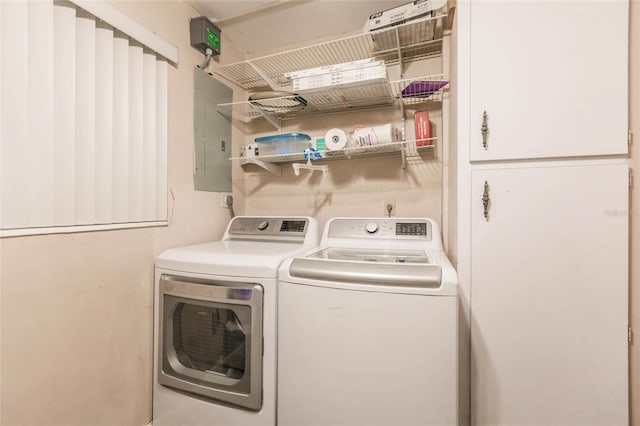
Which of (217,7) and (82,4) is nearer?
(82,4)

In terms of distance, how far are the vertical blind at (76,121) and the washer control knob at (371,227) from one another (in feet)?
3.69

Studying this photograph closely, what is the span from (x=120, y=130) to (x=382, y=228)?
1406mm

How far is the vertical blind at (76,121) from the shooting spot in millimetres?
919

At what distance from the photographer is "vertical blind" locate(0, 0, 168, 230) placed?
0.92m

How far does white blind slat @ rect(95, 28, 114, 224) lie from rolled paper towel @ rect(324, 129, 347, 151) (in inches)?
41.8

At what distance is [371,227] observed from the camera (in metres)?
1.59

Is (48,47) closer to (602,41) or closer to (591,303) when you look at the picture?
(602,41)

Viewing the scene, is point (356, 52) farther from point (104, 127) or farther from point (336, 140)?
point (104, 127)

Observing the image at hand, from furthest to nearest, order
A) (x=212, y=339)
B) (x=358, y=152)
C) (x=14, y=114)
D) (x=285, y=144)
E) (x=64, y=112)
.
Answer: (x=285, y=144) → (x=358, y=152) → (x=212, y=339) → (x=64, y=112) → (x=14, y=114)

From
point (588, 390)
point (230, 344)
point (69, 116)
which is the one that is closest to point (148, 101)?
point (69, 116)

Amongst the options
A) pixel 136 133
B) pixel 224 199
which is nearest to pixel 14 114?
pixel 136 133

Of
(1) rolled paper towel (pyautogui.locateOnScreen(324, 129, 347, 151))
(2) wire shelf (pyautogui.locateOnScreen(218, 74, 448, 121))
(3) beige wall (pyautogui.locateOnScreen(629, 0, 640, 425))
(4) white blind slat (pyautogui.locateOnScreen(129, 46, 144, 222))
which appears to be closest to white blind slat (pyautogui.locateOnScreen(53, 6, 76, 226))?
(4) white blind slat (pyautogui.locateOnScreen(129, 46, 144, 222))

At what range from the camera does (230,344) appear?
125 cm

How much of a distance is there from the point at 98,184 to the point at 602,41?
216 centimetres
